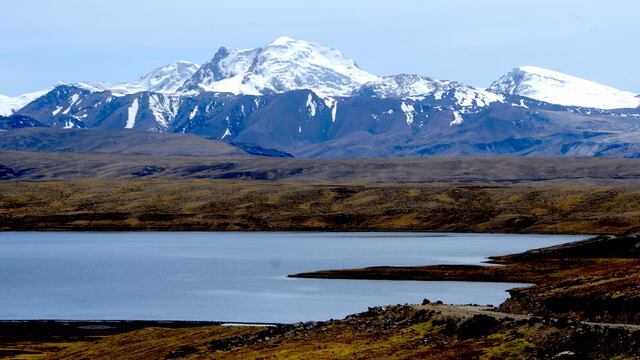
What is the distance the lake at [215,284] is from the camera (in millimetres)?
94188

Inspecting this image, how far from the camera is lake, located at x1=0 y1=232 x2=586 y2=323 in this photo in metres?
94.2

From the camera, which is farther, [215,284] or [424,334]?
[215,284]

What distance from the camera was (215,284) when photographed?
393 feet

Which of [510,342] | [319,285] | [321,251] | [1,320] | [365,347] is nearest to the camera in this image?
[510,342]

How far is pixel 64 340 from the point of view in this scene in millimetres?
77062

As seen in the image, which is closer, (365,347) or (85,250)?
(365,347)

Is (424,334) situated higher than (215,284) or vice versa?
(215,284)

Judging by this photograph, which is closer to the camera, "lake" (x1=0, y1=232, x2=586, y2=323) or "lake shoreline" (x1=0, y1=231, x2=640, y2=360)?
"lake shoreline" (x1=0, y1=231, x2=640, y2=360)

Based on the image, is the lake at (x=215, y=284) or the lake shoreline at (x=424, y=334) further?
the lake at (x=215, y=284)

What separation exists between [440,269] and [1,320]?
59.6m

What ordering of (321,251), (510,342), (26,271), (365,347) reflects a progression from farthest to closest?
1. (321,251)
2. (26,271)
3. (365,347)
4. (510,342)

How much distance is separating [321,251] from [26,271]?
184 feet

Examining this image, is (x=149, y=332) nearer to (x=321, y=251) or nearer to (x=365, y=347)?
(x=365, y=347)

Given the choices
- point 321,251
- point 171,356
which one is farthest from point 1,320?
point 321,251
